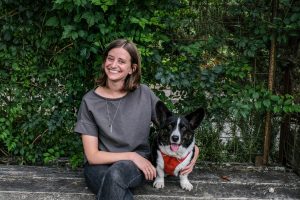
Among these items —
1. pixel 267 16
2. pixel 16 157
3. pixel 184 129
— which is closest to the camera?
pixel 184 129

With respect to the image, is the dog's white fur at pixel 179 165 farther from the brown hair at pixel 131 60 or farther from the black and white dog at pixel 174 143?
the brown hair at pixel 131 60

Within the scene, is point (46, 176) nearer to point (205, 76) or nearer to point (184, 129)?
point (184, 129)

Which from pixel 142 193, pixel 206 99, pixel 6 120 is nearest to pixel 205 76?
pixel 206 99

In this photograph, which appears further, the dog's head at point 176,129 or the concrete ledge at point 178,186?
the concrete ledge at point 178,186

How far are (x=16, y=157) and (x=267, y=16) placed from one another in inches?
120

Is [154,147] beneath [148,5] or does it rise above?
beneath

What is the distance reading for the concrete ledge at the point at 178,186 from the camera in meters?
3.73

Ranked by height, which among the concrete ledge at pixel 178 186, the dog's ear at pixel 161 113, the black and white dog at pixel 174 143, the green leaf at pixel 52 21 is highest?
the green leaf at pixel 52 21

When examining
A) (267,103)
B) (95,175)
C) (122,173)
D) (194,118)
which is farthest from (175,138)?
(267,103)

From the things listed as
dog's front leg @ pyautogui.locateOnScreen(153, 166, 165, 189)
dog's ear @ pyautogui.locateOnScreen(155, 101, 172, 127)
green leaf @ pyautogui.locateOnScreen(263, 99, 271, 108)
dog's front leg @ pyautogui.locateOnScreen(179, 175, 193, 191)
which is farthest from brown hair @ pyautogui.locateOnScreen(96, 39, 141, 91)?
green leaf @ pyautogui.locateOnScreen(263, 99, 271, 108)

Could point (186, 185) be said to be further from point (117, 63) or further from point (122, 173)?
point (117, 63)

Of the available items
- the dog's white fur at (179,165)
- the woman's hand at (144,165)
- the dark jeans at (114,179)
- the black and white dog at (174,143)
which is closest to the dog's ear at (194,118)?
the black and white dog at (174,143)

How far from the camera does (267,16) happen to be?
429cm

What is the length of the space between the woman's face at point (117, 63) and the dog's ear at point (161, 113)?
0.41 metres
